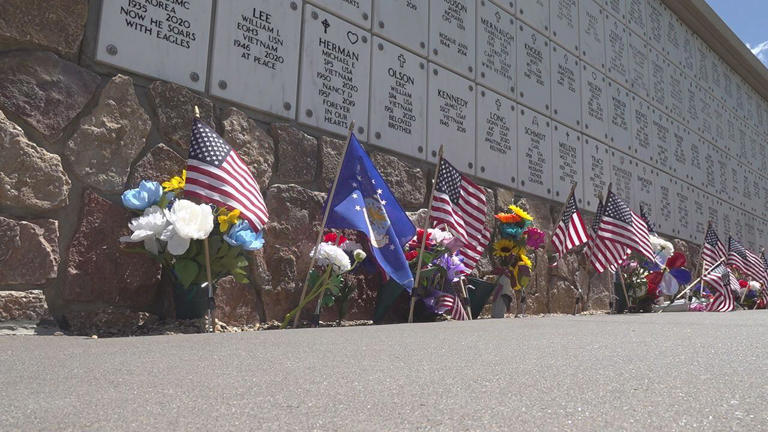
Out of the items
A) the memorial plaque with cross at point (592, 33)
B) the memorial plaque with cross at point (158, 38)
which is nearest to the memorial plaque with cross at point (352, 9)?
the memorial plaque with cross at point (158, 38)

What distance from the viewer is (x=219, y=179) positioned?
9.48 ft

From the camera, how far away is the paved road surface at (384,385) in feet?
3.26

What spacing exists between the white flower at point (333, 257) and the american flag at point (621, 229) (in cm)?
285

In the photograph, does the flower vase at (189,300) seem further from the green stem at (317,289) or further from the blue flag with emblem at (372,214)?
the blue flag with emblem at (372,214)

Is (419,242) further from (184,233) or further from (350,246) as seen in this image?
(184,233)

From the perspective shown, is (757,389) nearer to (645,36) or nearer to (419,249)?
(419,249)

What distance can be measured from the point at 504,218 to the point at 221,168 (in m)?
2.43

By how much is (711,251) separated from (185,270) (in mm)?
6258

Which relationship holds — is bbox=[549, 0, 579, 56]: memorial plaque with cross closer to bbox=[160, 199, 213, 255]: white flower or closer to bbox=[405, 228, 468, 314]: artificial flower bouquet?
bbox=[405, 228, 468, 314]: artificial flower bouquet

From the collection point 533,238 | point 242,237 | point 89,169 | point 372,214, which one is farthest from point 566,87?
point 89,169

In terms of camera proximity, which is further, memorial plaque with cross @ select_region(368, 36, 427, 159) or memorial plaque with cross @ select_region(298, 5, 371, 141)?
memorial plaque with cross @ select_region(368, 36, 427, 159)

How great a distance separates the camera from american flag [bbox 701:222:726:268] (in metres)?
6.94

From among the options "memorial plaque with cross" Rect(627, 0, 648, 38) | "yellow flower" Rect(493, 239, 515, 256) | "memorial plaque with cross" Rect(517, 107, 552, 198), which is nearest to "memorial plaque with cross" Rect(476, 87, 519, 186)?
"memorial plaque with cross" Rect(517, 107, 552, 198)

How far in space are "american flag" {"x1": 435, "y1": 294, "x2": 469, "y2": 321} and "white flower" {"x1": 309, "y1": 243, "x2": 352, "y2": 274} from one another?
81 cm
